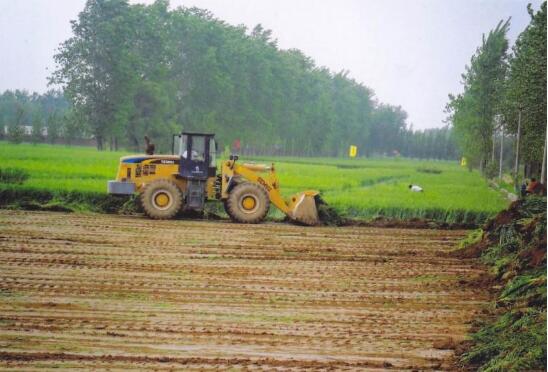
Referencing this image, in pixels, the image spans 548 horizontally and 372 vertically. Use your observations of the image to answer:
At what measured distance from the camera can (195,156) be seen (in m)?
13.7

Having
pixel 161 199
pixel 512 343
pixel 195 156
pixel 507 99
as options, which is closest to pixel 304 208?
pixel 195 156

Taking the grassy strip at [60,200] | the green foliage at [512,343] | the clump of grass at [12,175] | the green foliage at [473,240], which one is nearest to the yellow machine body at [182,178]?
the grassy strip at [60,200]

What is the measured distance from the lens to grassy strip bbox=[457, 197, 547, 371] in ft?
18.4

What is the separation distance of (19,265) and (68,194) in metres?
7.21

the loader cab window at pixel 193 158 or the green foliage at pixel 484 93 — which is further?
the green foliage at pixel 484 93

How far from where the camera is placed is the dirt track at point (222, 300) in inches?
226

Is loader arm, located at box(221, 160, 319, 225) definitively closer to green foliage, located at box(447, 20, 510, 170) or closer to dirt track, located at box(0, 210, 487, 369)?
dirt track, located at box(0, 210, 487, 369)

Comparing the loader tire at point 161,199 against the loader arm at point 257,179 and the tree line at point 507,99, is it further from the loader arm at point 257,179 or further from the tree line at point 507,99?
the tree line at point 507,99

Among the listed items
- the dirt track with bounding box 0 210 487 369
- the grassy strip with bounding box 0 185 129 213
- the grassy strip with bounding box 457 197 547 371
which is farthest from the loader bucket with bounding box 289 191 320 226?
the grassy strip with bounding box 0 185 129 213

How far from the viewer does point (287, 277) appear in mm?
8953

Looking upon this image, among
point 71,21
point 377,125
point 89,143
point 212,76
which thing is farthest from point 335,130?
point 71,21

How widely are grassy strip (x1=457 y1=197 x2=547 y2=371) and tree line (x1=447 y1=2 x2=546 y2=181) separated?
9297 millimetres

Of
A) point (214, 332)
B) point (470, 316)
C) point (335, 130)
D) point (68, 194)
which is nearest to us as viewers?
point (214, 332)

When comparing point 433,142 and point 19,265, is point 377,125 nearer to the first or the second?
point 433,142
